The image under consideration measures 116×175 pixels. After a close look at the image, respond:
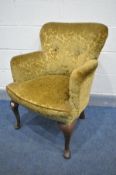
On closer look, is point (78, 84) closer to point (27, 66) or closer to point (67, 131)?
point (67, 131)

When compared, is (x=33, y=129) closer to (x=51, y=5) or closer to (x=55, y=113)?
(x=55, y=113)

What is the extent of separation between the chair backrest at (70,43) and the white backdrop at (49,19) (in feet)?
0.52

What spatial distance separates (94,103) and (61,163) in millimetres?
834

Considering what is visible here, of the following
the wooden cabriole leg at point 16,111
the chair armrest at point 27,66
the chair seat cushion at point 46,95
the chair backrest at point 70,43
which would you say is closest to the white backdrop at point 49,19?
the chair backrest at point 70,43

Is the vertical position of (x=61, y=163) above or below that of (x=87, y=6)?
below

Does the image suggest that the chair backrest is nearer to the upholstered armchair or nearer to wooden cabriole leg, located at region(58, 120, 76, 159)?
the upholstered armchair

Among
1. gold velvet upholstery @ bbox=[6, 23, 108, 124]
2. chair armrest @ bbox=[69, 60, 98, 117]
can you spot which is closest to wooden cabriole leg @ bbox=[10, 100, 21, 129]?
gold velvet upholstery @ bbox=[6, 23, 108, 124]

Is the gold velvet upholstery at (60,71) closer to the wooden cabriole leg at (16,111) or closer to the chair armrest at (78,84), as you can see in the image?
the chair armrest at (78,84)

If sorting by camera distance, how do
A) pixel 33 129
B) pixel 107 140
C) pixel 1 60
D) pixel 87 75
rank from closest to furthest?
pixel 87 75 < pixel 107 140 < pixel 33 129 < pixel 1 60

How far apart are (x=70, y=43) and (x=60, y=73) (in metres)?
0.25

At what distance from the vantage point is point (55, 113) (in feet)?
4.84

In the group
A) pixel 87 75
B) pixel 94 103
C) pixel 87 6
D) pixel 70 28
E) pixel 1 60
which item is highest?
pixel 87 6

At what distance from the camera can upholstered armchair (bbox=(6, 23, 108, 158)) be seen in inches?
57.6

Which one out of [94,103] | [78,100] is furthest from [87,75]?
[94,103]
